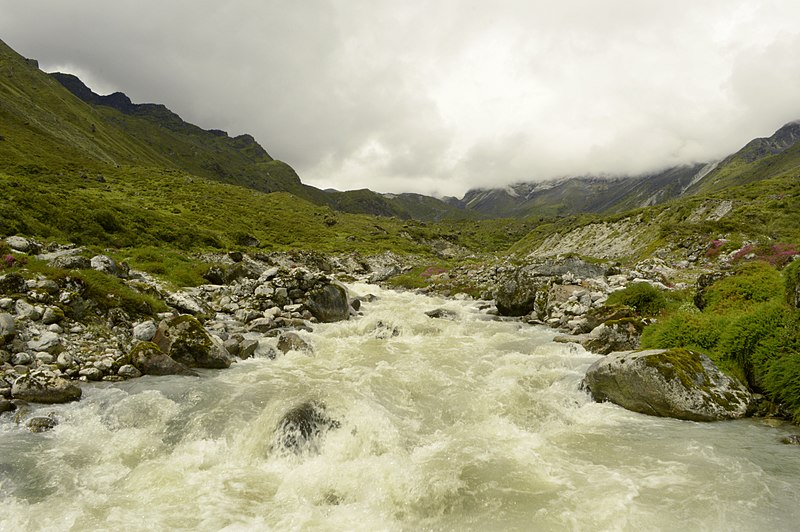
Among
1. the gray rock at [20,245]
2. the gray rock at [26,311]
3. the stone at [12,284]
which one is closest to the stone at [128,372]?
the gray rock at [26,311]

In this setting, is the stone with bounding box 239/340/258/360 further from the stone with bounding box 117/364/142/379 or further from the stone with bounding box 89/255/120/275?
the stone with bounding box 89/255/120/275

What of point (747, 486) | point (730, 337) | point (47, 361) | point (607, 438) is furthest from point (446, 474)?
point (47, 361)

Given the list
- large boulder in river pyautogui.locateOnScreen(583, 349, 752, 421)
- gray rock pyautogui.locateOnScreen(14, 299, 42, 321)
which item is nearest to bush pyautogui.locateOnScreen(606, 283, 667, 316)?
large boulder in river pyautogui.locateOnScreen(583, 349, 752, 421)

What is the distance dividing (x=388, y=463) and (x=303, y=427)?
2.47m

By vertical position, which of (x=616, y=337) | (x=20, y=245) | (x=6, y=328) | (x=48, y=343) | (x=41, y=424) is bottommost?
(x=41, y=424)

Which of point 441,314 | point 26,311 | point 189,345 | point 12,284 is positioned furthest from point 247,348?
point 441,314

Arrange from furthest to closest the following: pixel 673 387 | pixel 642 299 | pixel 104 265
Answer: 1. pixel 642 299
2. pixel 104 265
3. pixel 673 387

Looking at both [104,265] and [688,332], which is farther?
[104,265]

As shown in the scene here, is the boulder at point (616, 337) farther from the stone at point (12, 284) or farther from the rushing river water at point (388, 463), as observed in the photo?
the stone at point (12, 284)

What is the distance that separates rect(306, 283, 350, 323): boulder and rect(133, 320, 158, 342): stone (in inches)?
383

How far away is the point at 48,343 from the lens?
1220cm

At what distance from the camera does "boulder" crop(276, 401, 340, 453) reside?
9.46 metres

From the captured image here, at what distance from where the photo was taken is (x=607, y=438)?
980 cm

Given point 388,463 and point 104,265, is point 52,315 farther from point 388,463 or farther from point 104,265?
point 388,463
